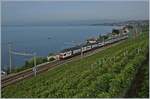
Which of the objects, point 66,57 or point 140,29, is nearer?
point 66,57

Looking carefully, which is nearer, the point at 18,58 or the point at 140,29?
the point at 140,29

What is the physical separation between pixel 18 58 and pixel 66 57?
16235 mm

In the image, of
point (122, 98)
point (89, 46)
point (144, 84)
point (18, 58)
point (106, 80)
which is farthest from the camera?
point (18, 58)

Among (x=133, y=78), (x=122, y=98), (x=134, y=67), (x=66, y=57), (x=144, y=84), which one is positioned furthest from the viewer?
(x=66, y=57)

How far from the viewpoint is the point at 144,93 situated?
554 cm

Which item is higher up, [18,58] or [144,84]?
[144,84]

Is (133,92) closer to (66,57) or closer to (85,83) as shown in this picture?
(85,83)

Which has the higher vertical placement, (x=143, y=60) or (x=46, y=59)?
(x=143, y=60)

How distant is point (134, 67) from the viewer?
848cm

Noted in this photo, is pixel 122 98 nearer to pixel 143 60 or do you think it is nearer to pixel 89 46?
pixel 143 60

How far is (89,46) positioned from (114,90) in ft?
94.3

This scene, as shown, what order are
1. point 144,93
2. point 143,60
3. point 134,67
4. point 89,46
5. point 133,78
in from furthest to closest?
point 89,46 < point 143,60 < point 134,67 < point 133,78 < point 144,93

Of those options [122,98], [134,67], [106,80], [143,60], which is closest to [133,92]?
[122,98]

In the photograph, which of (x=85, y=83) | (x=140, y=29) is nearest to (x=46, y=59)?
(x=140, y=29)
